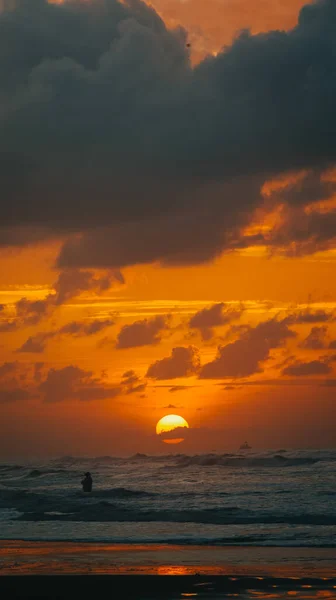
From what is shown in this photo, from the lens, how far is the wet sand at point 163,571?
20.8 meters

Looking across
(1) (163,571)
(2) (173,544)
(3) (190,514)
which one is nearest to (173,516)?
(3) (190,514)

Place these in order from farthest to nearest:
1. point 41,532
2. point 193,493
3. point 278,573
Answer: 1. point 193,493
2. point 41,532
3. point 278,573

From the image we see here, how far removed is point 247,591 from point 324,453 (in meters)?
104

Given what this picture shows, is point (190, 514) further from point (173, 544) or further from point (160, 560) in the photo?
point (160, 560)

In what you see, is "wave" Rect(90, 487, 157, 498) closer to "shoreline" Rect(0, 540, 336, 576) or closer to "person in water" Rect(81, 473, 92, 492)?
"person in water" Rect(81, 473, 92, 492)

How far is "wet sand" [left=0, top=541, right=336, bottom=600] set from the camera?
2078cm

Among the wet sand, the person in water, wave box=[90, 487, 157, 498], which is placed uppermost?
the person in water

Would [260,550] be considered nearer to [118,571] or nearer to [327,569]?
[327,569]

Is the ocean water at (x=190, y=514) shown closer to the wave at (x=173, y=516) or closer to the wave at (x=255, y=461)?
the wave at (x=173, y=516)

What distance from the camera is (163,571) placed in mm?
23734

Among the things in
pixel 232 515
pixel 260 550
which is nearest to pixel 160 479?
pixel 232 515

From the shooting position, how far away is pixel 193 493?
2232 inches

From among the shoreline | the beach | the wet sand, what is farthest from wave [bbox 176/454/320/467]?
the wet sand

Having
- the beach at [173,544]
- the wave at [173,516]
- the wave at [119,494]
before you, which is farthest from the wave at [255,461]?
the wave at [173,516]
